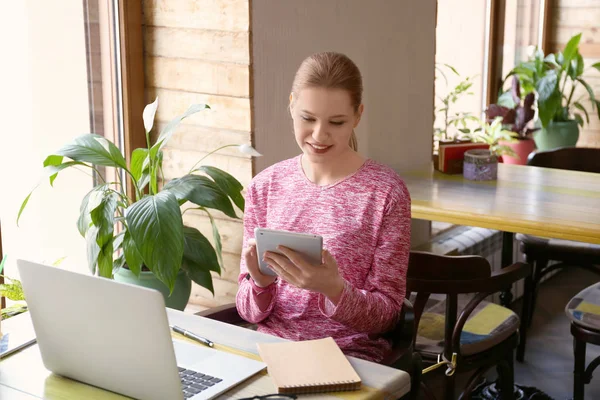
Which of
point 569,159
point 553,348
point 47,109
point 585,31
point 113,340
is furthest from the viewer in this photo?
point 585,31

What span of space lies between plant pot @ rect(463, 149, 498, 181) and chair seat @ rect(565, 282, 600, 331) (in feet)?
1.88

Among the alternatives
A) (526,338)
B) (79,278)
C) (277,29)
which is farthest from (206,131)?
(526,338)

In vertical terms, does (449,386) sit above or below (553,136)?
below

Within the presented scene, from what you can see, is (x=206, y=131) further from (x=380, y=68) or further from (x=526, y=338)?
(x=526, y=338)

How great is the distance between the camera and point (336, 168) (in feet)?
6.24

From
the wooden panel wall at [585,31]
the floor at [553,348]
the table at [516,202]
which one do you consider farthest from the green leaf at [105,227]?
the wooden panel wall at [585,31]

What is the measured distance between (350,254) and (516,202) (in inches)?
44.8

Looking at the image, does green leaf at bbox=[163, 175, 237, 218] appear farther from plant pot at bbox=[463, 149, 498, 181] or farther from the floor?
the floor

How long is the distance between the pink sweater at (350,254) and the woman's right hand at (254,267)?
0.16ft

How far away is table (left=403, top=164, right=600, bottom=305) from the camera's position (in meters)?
2.53

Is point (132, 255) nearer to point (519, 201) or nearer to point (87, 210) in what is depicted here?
point (87, 210)

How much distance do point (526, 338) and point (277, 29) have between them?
5.87ft

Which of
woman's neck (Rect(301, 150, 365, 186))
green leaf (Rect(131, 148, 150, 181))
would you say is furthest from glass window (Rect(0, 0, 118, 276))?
woman's neck (Rect(301, 150, 365, 186))

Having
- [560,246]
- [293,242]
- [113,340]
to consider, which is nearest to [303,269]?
[293,242]
